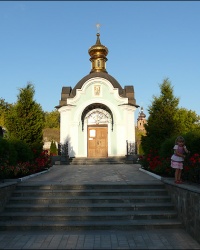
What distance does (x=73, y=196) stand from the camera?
670 centimetres

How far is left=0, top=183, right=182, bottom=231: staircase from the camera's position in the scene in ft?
18.3

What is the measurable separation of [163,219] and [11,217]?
349cm

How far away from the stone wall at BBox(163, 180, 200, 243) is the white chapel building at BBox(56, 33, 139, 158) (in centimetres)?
1500

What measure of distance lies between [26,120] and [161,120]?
718 cm

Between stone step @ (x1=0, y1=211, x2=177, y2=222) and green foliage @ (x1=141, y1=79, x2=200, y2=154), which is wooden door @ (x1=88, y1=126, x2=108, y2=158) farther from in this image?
stone step @ (x1=0, y1=211, x2=177, y2=222)

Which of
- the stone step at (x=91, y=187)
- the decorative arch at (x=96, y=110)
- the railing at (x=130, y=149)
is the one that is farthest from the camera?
the decorative arch at (x=96, y=110)

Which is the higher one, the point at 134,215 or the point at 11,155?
the point at 11,155

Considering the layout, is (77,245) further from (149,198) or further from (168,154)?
(168,154)

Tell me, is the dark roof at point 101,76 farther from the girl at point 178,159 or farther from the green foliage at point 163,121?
the girl at point 178,159

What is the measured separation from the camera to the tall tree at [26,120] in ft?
45.3

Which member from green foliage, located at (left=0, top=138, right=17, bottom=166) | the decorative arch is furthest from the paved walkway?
the decorative arch

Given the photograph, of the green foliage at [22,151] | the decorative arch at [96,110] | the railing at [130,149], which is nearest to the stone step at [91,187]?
the green foliage at [22,151]

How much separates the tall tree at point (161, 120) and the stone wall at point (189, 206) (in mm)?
6544

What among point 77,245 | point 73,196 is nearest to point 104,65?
point 73,196
